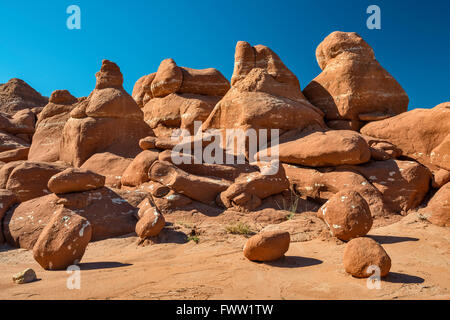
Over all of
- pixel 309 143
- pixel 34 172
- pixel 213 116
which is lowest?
pixel 34 172

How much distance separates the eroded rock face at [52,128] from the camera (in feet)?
32.1

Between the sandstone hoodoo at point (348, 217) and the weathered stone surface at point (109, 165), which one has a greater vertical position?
the weathered stone surface at point (109, 165)

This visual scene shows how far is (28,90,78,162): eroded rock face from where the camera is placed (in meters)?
9.79

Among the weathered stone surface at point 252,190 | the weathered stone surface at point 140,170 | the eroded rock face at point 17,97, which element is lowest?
the weathered stone surface at point 252,190

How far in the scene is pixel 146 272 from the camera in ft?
9.98

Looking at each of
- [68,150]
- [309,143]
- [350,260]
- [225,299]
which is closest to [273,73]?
[309,143]

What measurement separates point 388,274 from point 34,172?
575 centimetres

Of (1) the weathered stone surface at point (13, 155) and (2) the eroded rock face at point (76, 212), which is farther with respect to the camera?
(1) the weathered stone surface at point (13, 155)

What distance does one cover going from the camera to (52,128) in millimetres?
10539

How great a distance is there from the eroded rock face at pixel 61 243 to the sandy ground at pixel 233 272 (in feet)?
0.39

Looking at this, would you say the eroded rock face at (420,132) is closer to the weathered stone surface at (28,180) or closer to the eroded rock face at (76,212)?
the eroded rock face at (76,212)

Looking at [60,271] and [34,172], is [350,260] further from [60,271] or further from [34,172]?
[34,172]

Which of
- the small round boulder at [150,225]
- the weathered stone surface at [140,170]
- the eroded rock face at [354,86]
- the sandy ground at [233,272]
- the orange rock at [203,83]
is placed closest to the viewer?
the sandy ground at [233,272]

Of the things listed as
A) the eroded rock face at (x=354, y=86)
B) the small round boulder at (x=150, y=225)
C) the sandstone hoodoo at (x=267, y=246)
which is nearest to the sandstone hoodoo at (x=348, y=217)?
the sandstone hoodoo at (x=267, y=246)
